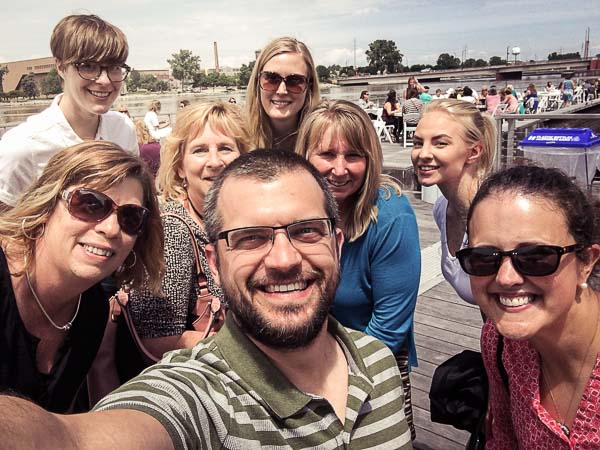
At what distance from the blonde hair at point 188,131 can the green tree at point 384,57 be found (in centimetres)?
11409

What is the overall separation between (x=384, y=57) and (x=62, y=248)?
117 m

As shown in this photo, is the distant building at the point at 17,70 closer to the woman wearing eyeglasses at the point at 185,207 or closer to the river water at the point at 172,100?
the river water at the point at 172,100

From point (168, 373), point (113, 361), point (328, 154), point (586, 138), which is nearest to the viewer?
point (168, 373)

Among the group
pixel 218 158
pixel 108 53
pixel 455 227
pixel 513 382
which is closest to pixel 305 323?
pixel 513 382

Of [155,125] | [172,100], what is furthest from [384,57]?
[155,125]

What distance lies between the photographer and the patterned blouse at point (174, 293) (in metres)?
1.88

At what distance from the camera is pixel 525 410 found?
1572 mm

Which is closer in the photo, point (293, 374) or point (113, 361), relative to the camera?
point (293, 374)

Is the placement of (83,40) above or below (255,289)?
above

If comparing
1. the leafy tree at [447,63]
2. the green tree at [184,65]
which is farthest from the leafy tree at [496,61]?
the green tree at [184,65]

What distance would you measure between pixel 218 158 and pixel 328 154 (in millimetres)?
576

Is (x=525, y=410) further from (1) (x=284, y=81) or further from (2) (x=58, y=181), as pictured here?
(1) (x=284, y=81)

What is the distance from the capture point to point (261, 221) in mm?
1345

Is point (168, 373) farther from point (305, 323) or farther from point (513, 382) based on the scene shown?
point (513, 382)
